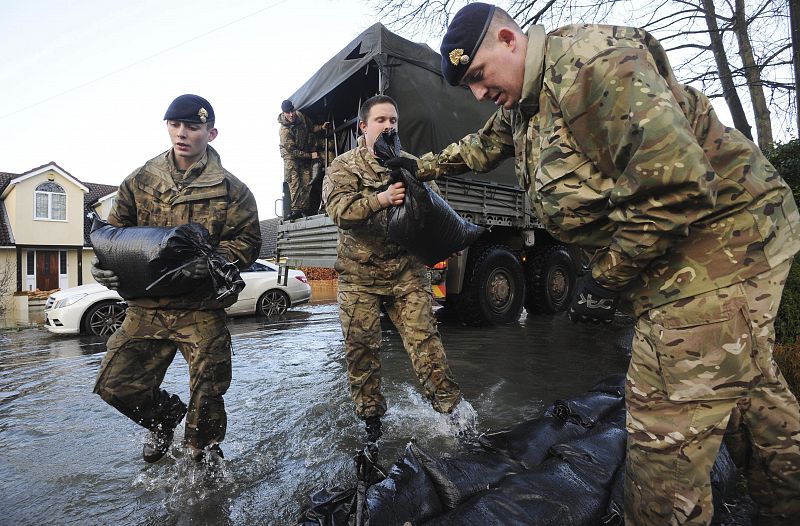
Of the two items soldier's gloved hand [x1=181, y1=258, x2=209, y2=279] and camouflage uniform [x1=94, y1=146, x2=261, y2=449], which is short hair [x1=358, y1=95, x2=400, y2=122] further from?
soldier's gloved hand [x1=181, y1=258, x2=209, y2=279]

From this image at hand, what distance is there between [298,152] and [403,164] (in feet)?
16.8

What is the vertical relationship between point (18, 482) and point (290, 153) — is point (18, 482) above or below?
below

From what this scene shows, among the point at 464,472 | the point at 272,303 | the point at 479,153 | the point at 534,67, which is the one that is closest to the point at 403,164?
the point at 479,153

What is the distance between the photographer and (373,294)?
2811 millimetres

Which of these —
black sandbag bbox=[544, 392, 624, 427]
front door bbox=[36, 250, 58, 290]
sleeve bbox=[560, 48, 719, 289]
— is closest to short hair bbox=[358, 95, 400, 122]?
sleeve bbox=[560, 48, 719, 289]

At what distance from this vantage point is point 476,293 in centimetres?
631

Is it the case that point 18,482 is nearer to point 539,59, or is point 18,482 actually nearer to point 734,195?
point 539,59

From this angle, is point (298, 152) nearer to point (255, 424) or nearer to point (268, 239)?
point (255, 424)

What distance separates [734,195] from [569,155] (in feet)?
1.59

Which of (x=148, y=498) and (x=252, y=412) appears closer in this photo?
(x=148, y=498)

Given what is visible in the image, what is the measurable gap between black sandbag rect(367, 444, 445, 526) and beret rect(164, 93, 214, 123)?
1969mm

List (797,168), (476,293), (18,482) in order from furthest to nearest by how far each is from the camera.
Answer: (476,293)
(797,168)
(18,482)

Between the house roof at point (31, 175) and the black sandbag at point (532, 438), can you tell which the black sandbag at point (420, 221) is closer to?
the black sandbag at point (532, 438)


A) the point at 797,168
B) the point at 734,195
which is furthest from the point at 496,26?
the point at 797,168
